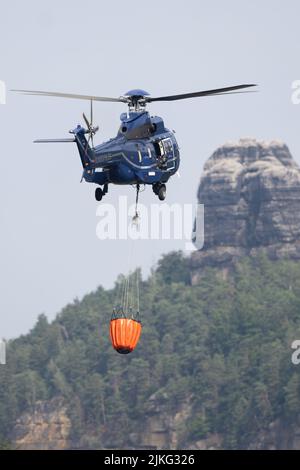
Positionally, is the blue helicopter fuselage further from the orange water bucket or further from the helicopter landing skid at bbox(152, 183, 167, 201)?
the orange water bucket

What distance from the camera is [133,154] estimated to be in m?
103

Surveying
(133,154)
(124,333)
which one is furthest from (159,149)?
(124,333)

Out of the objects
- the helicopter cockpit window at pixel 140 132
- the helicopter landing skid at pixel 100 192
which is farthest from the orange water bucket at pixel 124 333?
the helicopter cockpit window at pixel 140 132

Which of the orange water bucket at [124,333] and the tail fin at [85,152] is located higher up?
the tail fin at [85,152]

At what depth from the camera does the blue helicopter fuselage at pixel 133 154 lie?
10206 centimetres

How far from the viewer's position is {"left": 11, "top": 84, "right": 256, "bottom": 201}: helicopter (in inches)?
4011

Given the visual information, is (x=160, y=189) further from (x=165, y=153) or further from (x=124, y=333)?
(x=124, y=333)

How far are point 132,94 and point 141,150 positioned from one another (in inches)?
163

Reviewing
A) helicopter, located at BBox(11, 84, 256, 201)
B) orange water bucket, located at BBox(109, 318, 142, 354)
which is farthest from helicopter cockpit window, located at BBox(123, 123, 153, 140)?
orange water bucket, located at BBox(109, 318, 142, 354)

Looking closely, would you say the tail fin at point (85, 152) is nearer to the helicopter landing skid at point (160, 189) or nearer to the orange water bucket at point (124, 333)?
the helicopter landing skid at point (160, 189)

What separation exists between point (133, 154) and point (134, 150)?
401 millimetres

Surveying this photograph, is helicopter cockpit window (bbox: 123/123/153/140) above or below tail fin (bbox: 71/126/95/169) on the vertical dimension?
above
